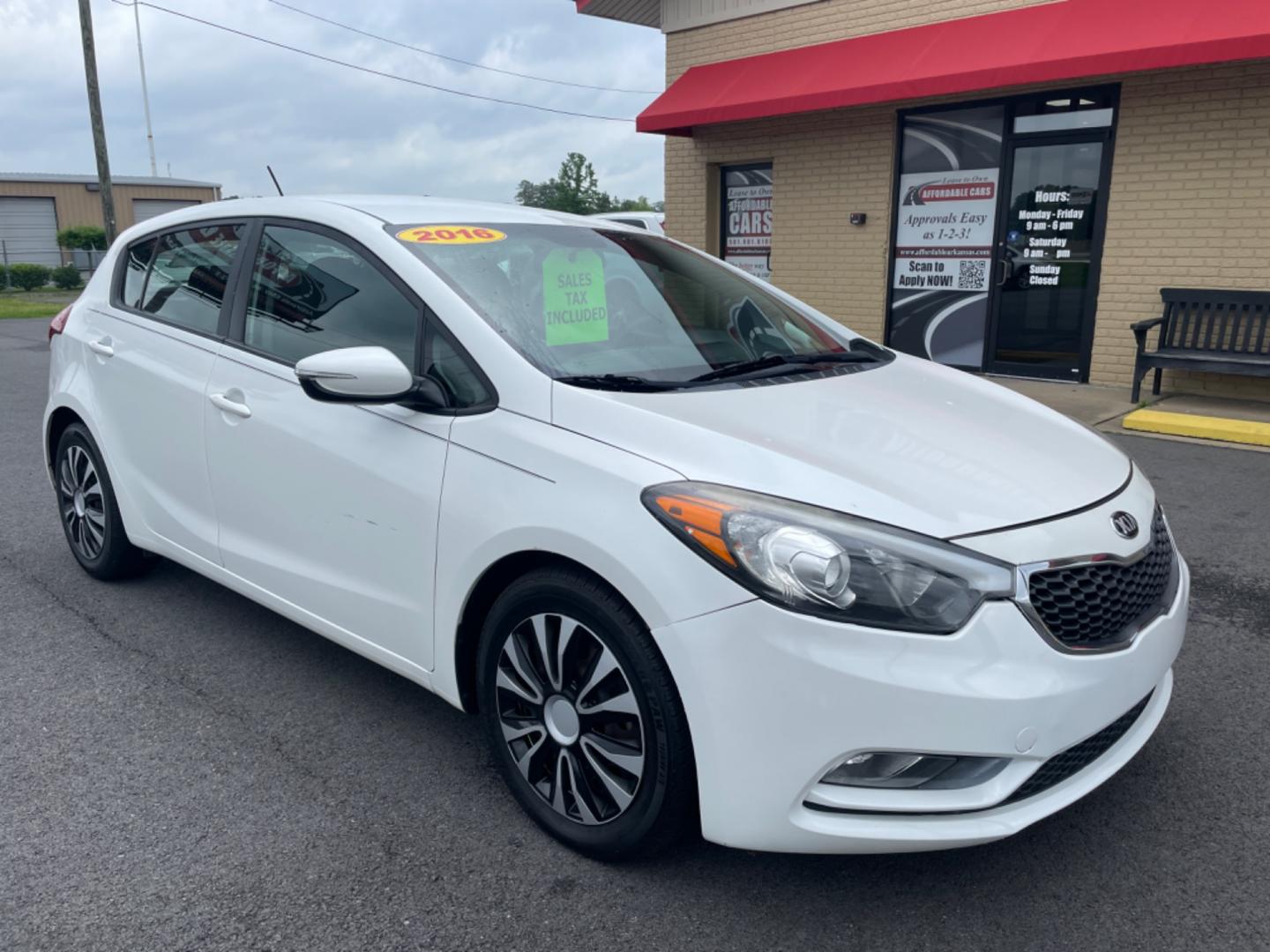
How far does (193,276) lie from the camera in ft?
12.6

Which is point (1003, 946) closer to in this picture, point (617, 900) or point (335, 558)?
point (617, 900)

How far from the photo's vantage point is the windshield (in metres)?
2.87

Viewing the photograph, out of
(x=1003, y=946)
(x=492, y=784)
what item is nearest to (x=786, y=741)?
(x=1003, y=946)

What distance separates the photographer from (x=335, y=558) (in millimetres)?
3053

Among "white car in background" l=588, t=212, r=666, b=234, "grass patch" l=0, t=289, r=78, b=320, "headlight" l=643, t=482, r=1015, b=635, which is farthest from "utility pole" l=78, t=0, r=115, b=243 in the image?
"headlight" l=643, t=482, r=1015, b=635

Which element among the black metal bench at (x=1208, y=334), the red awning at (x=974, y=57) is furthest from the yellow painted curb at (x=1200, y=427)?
the red awning at (x=974, y=57)

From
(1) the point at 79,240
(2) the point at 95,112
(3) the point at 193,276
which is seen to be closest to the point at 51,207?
(1) the point at 79,240

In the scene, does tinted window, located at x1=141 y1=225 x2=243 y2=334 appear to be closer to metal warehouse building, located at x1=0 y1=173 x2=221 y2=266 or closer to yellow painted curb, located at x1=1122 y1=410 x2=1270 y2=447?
yellow painted curb, located at x1=1122 y1=410 x2=1270 y2=447

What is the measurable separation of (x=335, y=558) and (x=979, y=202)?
29.6 ft

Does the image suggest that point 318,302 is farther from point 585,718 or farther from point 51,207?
point 51,207

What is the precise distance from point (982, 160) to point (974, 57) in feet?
3.75

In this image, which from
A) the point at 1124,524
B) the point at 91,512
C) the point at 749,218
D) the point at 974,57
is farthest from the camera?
the point at 749,218

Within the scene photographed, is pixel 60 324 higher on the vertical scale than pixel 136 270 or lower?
lower

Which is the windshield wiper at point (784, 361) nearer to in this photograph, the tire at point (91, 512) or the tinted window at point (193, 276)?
the tinted window at point (193, 276)
